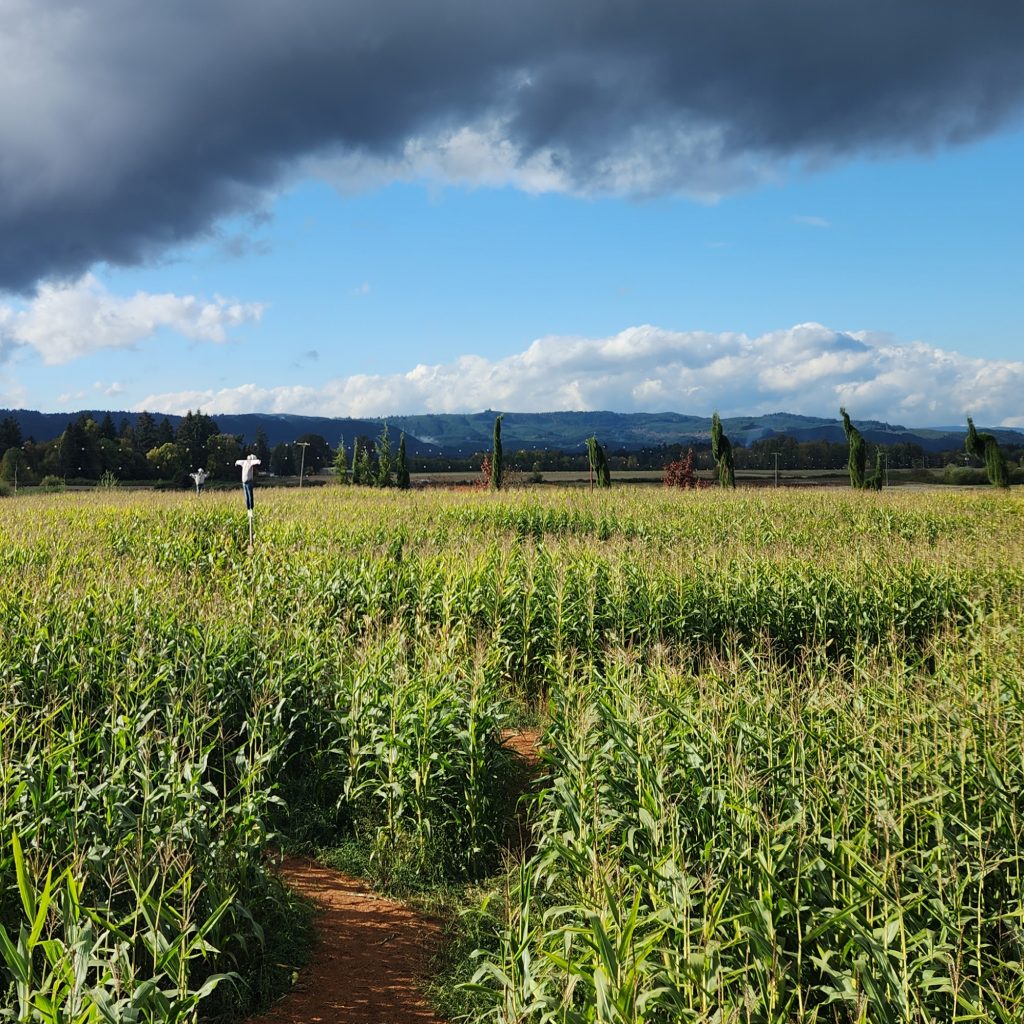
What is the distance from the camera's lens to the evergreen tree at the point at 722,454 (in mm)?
40000

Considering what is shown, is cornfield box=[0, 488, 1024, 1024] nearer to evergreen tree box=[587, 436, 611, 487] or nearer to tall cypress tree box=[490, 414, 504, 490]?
tall cypress tree box=[490, 414, 504, 490]

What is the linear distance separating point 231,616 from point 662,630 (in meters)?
5.62

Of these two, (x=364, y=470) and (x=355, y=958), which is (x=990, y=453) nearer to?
(x=364, y=470)

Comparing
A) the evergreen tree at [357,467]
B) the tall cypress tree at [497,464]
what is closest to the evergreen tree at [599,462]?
the tall cypress tree at [497,464]

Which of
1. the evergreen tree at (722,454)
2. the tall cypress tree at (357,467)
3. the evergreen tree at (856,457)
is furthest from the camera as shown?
the tall cypress tree at (357,467)

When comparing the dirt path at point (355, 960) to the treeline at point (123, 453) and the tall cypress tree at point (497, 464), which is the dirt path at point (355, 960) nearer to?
the tall cypress tree at point (497, 464)

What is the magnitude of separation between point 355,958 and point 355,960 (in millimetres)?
20

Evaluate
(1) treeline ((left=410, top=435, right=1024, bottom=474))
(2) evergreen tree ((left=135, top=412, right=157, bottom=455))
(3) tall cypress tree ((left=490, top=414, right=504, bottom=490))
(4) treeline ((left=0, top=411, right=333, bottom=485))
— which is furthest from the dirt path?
(2) evergreen tree ((left=135, top=412, right=157, bottom=455))

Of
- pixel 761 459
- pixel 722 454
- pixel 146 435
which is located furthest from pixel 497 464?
pixel 761 459

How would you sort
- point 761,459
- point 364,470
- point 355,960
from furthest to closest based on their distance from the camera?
point 761,459 < point 364,470 < point 355,960

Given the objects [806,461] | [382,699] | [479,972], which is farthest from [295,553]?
[806,461]

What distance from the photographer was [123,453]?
263ft

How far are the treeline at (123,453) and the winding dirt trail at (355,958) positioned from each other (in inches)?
2439

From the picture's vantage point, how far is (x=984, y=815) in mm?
4816
